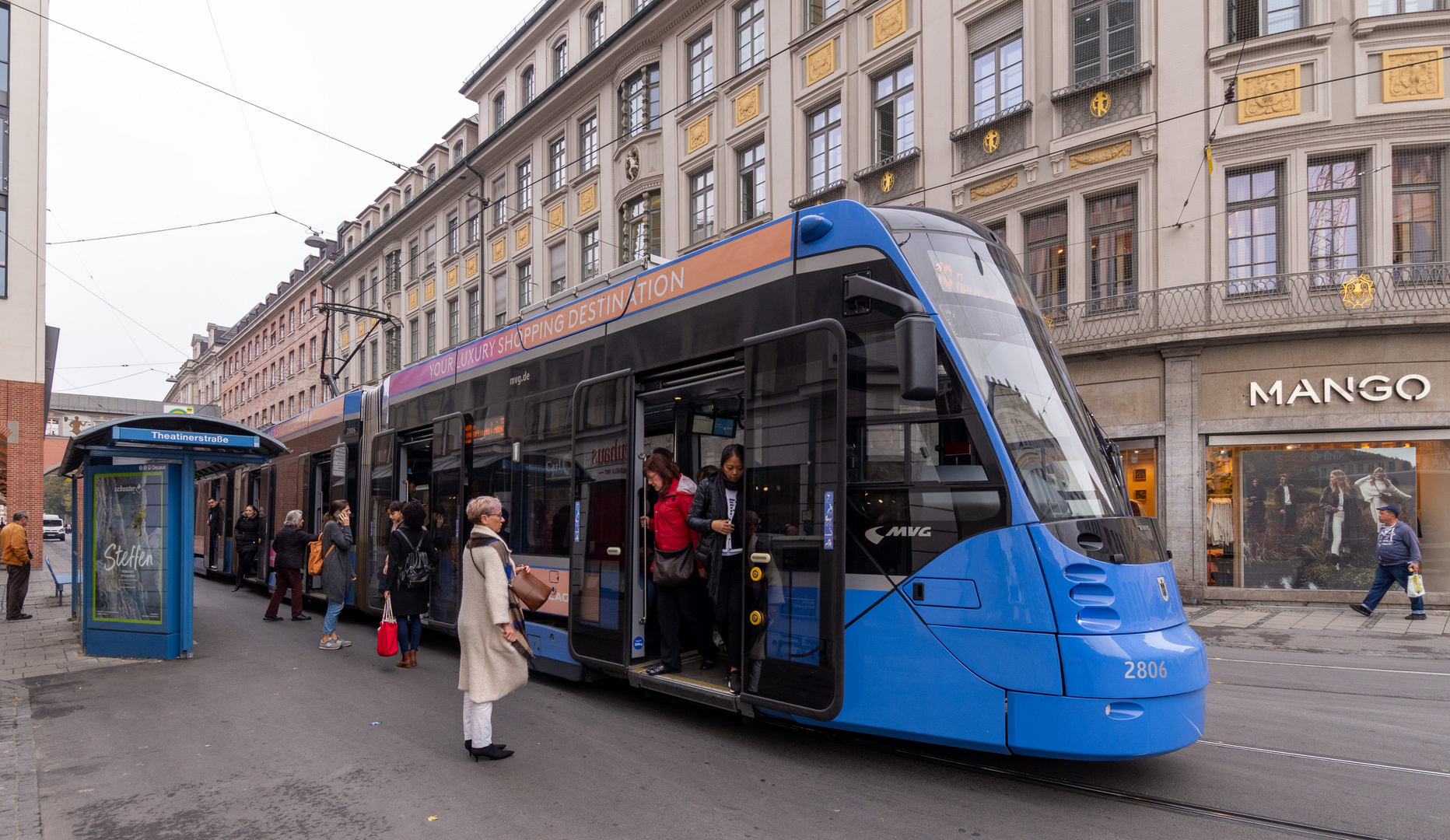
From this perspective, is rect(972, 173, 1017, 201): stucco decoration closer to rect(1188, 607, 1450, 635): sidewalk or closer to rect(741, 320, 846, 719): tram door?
rect(1188, 607, 1450, 635): sidewalk

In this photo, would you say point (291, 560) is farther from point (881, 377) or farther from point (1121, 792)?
point (1121, 792)

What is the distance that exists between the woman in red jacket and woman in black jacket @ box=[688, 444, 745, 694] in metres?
0.18

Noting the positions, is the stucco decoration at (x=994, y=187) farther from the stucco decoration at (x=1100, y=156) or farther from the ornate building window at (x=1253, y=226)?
the ornate building window at (x=1253, y=226)

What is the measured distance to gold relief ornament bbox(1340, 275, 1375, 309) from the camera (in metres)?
13.7

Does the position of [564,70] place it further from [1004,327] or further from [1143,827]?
[1143,827]

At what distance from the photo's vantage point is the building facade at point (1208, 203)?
13742 mm

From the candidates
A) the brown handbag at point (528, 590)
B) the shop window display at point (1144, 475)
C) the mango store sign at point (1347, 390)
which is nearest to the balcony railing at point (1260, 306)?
the mango store sign at point (1347, 390)

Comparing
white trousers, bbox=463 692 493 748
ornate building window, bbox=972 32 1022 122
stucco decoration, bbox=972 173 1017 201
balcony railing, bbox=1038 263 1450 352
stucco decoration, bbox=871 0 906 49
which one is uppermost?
stucco decoration, bbox=871 0 906 49

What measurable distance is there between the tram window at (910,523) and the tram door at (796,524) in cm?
12

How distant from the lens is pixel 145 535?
9.53 metres

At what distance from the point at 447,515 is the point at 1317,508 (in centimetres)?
1329

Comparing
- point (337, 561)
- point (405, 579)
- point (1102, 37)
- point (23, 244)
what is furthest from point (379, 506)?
point (23, 244)

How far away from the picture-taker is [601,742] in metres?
5.80

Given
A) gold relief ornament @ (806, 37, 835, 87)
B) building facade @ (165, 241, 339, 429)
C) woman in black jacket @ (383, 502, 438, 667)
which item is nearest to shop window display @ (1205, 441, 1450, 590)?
gold relief ornament @ (806, 37, 835, 87)
